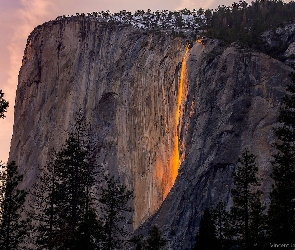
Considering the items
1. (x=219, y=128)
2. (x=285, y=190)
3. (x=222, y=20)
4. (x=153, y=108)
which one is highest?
(x=222, y=20)

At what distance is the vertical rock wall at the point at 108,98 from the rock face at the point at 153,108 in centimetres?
15

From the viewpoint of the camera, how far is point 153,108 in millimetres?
59094

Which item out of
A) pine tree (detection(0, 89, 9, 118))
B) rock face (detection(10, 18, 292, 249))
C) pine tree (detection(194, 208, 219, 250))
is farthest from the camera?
rock face (detection(10, 18, 292, 249))

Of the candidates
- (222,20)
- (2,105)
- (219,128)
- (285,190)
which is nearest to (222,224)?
(285,190)

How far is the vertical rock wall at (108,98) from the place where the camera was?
184 feet

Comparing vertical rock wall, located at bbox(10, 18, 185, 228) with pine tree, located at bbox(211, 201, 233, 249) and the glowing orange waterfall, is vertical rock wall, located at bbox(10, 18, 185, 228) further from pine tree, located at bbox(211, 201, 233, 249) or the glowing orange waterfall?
pine tree, located at bbox(211, 201, 233, 249)

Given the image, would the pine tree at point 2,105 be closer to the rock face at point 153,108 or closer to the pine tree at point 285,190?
the pine tree at point 285,190

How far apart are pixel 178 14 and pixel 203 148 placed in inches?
1698

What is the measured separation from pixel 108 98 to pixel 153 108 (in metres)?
8.85

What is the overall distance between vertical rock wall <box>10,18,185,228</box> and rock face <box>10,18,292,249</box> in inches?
5.9

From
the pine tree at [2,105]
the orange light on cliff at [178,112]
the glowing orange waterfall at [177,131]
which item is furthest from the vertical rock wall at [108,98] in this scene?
the pine tree at [2,105]

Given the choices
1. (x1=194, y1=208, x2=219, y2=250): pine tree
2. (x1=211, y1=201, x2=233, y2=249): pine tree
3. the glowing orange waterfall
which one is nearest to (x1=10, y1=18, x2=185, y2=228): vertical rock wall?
the glowing orange waterfall

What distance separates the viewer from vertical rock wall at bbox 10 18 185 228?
55938 mm

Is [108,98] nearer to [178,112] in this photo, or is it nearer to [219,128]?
[178,112]
